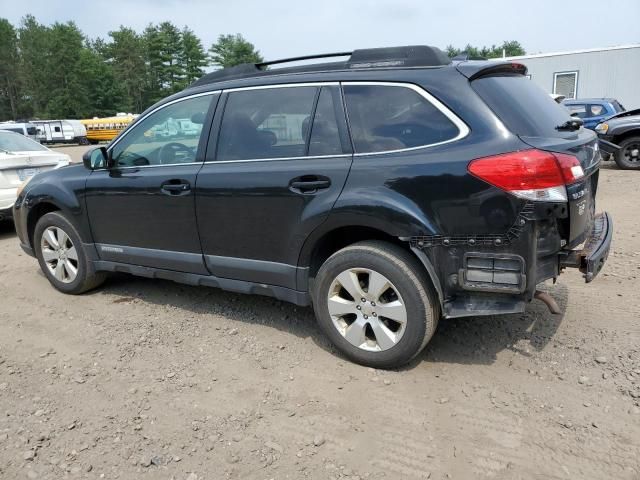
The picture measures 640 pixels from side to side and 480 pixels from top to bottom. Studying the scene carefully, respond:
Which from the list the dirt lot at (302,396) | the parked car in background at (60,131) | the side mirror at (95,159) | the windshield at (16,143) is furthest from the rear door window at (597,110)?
the parked car in background at (60,131)

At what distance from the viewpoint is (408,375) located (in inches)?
130

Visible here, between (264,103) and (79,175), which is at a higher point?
(264,103)

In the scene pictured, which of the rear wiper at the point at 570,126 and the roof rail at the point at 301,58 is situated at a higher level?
the roof rail at the point at 301,58

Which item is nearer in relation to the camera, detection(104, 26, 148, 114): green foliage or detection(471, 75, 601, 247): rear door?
detection(471, 75, 601, 247): rear door

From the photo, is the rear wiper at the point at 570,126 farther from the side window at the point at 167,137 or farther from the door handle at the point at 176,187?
the door handle at the point at 176,187

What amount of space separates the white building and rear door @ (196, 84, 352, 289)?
18.4m

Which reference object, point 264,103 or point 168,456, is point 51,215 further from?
point 168,456

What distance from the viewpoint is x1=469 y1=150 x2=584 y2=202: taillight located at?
2.75m

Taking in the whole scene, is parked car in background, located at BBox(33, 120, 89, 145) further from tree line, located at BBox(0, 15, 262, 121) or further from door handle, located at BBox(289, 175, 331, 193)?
door handle, located at BBox(289, 175, 331, 193)

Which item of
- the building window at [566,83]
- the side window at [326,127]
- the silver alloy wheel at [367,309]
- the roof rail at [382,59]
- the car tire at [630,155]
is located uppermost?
the roof rail at [382,59]

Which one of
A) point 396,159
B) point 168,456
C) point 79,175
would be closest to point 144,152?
point 79,175

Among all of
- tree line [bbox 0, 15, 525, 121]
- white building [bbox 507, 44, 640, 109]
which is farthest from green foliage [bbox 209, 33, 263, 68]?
white building [bbox 507, 44, 640, 109]

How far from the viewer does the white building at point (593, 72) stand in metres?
20.0

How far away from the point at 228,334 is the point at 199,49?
82782 millimetres
